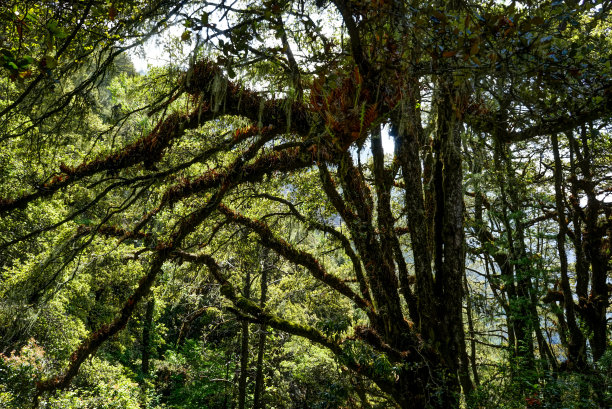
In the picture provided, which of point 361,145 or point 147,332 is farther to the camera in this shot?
point 147,332

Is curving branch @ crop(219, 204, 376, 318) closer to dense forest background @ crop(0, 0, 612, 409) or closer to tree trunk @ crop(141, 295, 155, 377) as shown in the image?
dense forest background @ crop(0, 0, 612, 409)

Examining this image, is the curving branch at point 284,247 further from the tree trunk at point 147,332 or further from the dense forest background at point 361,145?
the tree trunk at point 147,332

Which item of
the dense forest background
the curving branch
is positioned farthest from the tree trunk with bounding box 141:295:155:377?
the curving branch

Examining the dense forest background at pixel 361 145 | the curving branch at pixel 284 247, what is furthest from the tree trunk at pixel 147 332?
the curving branch at pixel 284 247

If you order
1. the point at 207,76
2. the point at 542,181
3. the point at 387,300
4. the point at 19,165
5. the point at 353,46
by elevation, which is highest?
the point at 19,165

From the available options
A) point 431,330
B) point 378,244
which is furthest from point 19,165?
point 431,330

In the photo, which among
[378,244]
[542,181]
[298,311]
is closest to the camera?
[378,244]

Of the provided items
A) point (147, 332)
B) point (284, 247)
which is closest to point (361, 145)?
point (284, 247)

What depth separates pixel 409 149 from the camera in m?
3.32

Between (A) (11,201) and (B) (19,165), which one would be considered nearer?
(A) (11,201)

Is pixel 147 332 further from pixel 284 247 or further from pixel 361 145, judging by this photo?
pixel 361 145

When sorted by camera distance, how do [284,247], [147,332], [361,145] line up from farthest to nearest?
[147,332] < [284,247] < [361,145]

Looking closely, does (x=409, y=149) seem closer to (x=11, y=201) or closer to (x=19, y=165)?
(x=11, y=201)

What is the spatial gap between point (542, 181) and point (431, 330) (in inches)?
187
